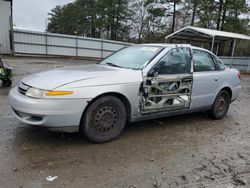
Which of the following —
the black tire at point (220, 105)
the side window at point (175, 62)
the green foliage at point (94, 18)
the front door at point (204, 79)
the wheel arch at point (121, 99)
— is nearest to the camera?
the wheel arch at point (121, 99)

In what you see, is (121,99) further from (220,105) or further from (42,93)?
(220,105)

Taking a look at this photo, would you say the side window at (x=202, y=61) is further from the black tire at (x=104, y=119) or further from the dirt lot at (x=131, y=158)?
the black tire at (x=104, y=119)

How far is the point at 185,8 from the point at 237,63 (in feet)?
36.4

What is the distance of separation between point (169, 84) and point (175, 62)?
485mm

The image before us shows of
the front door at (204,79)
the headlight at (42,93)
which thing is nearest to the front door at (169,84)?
the front door at (204,79)

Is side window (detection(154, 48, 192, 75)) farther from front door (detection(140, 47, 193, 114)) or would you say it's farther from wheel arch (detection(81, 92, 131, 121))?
wheel arch (detection(81, 92, 131, 121))

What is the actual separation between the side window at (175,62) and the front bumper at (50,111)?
154 cm

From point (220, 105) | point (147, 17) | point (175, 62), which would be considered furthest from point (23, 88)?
point (147, 17)

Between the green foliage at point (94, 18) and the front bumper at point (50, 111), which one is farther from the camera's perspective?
the green foliage at point (94, 18)

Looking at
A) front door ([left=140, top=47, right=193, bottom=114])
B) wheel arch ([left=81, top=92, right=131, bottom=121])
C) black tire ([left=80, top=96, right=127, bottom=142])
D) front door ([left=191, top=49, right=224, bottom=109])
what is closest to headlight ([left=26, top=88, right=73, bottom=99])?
wheel arch ([left=81, top=92, right=131, bottom=121])

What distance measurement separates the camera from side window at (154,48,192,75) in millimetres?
4032

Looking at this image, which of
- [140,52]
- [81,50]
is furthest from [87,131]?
[81,50]

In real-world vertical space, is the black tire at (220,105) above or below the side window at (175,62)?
below

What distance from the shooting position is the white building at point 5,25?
17.8 metres
